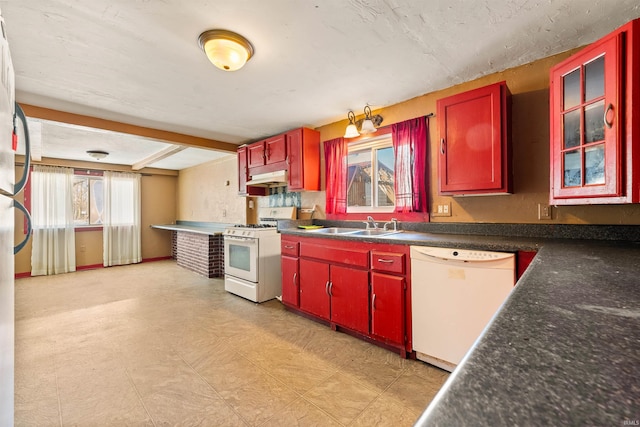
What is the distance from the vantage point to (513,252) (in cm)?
174

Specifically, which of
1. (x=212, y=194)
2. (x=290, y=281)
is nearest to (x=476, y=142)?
(x=290, y=281)

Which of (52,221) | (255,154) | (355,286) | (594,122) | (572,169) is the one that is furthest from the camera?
(52,221)

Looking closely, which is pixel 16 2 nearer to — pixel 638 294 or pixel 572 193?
pixel 638 294

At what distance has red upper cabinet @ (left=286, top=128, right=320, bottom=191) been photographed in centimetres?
352

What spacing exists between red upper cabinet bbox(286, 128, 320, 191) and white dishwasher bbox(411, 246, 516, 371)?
1.81 metres

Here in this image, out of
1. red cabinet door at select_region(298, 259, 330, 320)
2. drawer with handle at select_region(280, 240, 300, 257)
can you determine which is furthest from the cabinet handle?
drawer with handle at select_region(280, 240, 300, 257)

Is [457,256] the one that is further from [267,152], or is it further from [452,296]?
[267,152]

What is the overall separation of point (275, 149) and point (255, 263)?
5.15 feet

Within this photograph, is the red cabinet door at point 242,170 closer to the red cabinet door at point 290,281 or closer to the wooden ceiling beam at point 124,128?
the wooden ceiling beam at point 124,128

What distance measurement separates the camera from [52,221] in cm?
533

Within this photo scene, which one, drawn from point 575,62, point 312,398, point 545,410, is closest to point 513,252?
point 575,62

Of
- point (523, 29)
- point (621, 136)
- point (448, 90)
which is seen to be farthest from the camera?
point (448, 90)

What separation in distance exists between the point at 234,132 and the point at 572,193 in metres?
3.78

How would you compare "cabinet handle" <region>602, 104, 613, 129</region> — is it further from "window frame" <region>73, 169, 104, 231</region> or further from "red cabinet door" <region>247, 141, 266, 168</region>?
"window frame" <region>73, 169, 104, 231</region>
